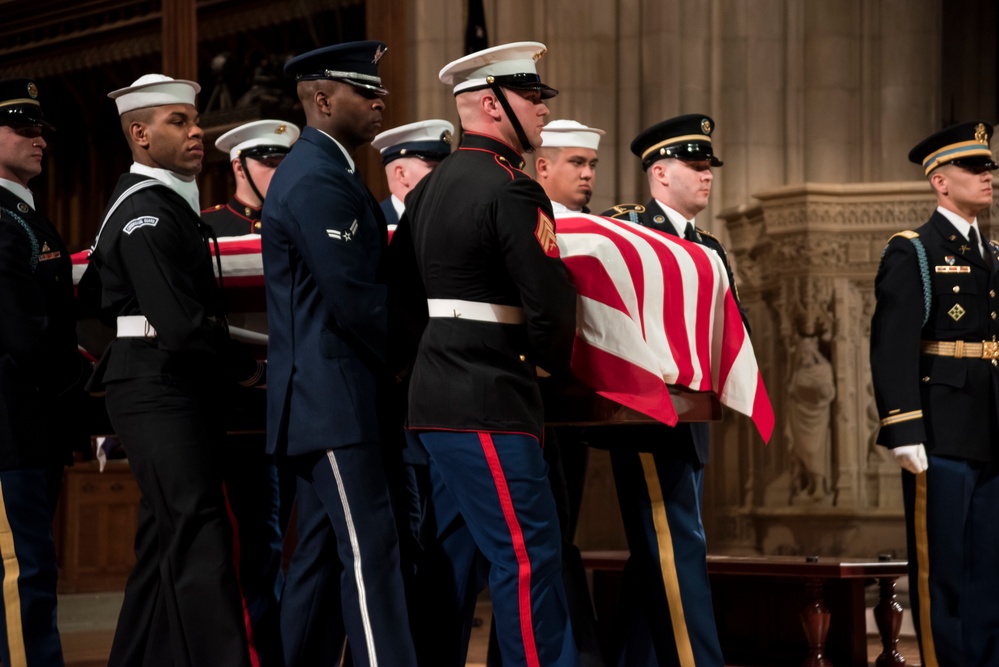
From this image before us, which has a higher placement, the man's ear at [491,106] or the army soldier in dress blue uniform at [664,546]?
the man's ear at [491,106]

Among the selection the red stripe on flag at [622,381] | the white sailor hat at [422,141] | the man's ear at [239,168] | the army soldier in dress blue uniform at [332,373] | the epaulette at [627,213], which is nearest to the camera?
the army soldier in dress blue uniform at [332,373]

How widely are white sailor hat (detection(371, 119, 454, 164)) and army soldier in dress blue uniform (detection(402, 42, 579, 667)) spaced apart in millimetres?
1564

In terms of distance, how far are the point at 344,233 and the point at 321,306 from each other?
0.17 meters

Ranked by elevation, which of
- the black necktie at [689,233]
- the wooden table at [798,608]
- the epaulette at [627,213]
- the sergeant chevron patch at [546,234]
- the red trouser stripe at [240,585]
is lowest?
the wooden table at [798,608]

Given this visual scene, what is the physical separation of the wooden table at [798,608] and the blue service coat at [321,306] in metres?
1.68

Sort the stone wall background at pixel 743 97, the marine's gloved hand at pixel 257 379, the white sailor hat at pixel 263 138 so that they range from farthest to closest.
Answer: the stone wall background at pixel 743 97 < the white sailor hat at pixel 263 138 < the marine's gloved hand at pixel 257 379

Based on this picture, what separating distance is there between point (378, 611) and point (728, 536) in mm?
4254

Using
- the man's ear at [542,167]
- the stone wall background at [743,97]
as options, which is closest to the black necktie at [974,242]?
the man's ear at [542,167]

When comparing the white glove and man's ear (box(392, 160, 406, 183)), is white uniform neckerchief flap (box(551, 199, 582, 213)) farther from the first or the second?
the white glove

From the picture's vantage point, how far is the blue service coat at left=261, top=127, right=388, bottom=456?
2996 millimetres

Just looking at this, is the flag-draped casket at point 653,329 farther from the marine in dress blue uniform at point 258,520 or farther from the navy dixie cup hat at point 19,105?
the navy dixie cup hat at point 19,105

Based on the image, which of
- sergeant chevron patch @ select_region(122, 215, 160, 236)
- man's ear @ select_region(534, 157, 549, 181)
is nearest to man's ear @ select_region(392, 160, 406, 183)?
man's ear @ select_region(534, 157, 549, 181)

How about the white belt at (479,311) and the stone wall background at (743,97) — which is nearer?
the white belt at (479,311)

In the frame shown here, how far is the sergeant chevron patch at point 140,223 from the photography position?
128 inches
